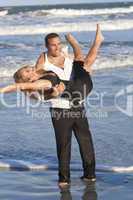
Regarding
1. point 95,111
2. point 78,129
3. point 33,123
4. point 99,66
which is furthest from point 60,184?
point 99,66

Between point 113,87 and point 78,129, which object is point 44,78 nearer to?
point 78,129

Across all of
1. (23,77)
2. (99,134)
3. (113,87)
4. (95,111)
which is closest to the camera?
(23,77)

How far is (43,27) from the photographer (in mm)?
31516

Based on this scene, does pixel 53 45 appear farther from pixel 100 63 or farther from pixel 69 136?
pixel 100 63

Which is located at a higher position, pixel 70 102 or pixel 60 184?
pixel 70 102

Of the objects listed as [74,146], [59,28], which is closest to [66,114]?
[74,146]

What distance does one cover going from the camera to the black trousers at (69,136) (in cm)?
612

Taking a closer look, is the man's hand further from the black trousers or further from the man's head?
the man's head

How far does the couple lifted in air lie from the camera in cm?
586

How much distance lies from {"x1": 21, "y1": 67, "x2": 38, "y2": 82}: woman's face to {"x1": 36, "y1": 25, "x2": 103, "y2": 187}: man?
0.40 feet

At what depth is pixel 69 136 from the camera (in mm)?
6230

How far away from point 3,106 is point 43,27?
21.3 m

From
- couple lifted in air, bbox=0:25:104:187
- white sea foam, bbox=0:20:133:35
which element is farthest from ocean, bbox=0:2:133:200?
white sea foam, bbox=0:20:133:35

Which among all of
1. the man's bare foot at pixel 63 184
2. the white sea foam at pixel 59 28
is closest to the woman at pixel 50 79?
the man's bare foot at pixel 63 184
